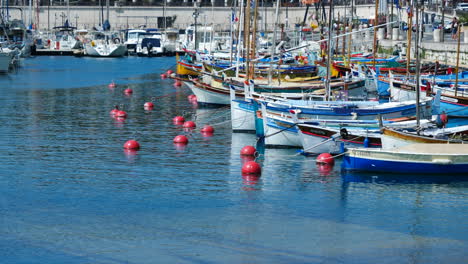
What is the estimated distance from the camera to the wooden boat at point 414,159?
25.8 meters

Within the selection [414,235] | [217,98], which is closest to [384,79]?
[217,98]

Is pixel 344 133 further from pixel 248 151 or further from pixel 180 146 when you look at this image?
pixel 180 146

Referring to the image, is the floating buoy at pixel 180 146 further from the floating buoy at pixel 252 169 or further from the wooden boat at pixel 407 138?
the wooden boat at pixel 407 138

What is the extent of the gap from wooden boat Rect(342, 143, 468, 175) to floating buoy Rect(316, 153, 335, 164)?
58.7 inches

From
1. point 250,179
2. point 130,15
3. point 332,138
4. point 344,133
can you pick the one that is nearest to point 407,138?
point 344,133

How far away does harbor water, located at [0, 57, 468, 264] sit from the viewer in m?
18.7

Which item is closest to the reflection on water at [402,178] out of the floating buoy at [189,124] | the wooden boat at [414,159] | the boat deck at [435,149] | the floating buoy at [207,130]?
the wooden boat at [414,159]

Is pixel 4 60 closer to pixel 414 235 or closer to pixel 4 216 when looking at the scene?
pixel 4 216

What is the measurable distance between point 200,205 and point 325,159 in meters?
6.64

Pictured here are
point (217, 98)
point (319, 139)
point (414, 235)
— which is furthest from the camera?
point (217, 98)

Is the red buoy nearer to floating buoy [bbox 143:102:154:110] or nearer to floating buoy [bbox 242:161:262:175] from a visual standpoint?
floating buoy [bbox 242:161:262:175]

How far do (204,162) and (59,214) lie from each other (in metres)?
8.37

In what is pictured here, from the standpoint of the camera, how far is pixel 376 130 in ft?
93.1

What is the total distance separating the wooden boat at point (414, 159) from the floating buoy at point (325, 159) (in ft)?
4.89
